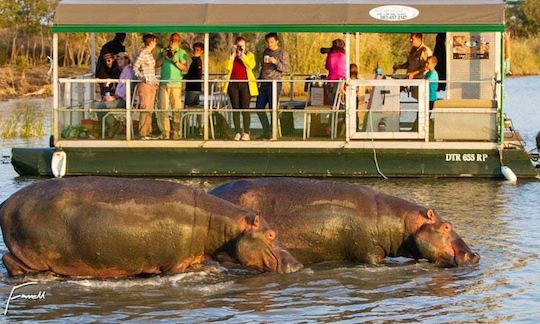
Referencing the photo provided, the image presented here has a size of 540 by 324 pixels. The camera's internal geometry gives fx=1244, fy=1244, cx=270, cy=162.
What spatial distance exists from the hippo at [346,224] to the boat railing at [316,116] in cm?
668

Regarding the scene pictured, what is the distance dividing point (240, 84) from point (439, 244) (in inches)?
312

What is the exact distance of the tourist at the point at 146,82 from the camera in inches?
742

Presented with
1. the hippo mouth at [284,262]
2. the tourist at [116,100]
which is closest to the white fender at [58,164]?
the tourist at [116,100]

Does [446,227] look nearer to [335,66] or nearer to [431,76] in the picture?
[431,76]

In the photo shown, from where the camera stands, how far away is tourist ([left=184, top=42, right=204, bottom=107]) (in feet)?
64.9

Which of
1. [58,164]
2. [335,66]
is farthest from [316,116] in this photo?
[58,164]

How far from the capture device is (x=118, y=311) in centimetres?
1012

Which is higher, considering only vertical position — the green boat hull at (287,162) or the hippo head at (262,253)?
the green boat hull at (287,162)

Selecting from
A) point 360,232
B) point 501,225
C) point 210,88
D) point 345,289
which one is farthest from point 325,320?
point 210,88

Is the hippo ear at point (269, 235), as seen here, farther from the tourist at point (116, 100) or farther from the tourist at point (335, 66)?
the tourist at point (116, 100)

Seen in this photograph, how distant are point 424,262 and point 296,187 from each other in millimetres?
1452

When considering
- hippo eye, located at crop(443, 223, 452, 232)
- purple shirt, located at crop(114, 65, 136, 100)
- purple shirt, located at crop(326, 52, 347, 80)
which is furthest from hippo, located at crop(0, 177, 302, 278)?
purple shirt, located at crop(326, 52, 347, 80)

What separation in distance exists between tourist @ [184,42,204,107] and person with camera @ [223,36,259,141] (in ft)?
2.20

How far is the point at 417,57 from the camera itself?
19.7 m
